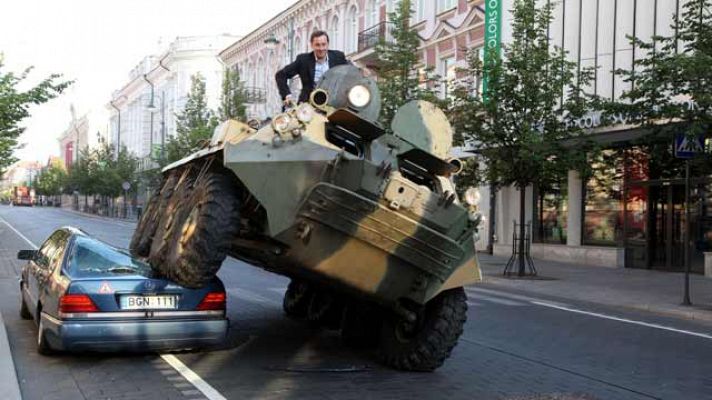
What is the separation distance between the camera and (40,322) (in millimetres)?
7820

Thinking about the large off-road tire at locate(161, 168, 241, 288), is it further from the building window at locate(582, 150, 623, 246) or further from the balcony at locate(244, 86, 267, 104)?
the balcony at locate(244, 86, 267, 104)

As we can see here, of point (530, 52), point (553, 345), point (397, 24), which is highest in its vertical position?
point (397, 24)

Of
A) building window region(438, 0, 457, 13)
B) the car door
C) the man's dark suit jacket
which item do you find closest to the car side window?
the car door

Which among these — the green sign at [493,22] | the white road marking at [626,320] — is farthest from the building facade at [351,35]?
the white road marking at [626,320]

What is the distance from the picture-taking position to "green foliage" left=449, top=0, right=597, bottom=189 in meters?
19.0

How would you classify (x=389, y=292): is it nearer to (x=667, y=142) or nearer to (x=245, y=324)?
(x=245, y=324)

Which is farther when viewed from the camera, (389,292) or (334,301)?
(334,301)

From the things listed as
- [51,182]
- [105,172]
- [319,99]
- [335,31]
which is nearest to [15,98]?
[319,99]

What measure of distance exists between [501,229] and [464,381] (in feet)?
73.8

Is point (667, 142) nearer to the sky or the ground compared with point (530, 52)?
nearer to the ground

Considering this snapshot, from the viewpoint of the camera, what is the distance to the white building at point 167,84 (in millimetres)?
69750

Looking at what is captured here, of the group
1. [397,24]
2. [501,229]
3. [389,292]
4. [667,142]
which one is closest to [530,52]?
[667,142]

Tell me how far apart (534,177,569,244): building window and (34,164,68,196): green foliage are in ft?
282

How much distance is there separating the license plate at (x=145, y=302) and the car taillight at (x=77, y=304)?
0.26 meters
